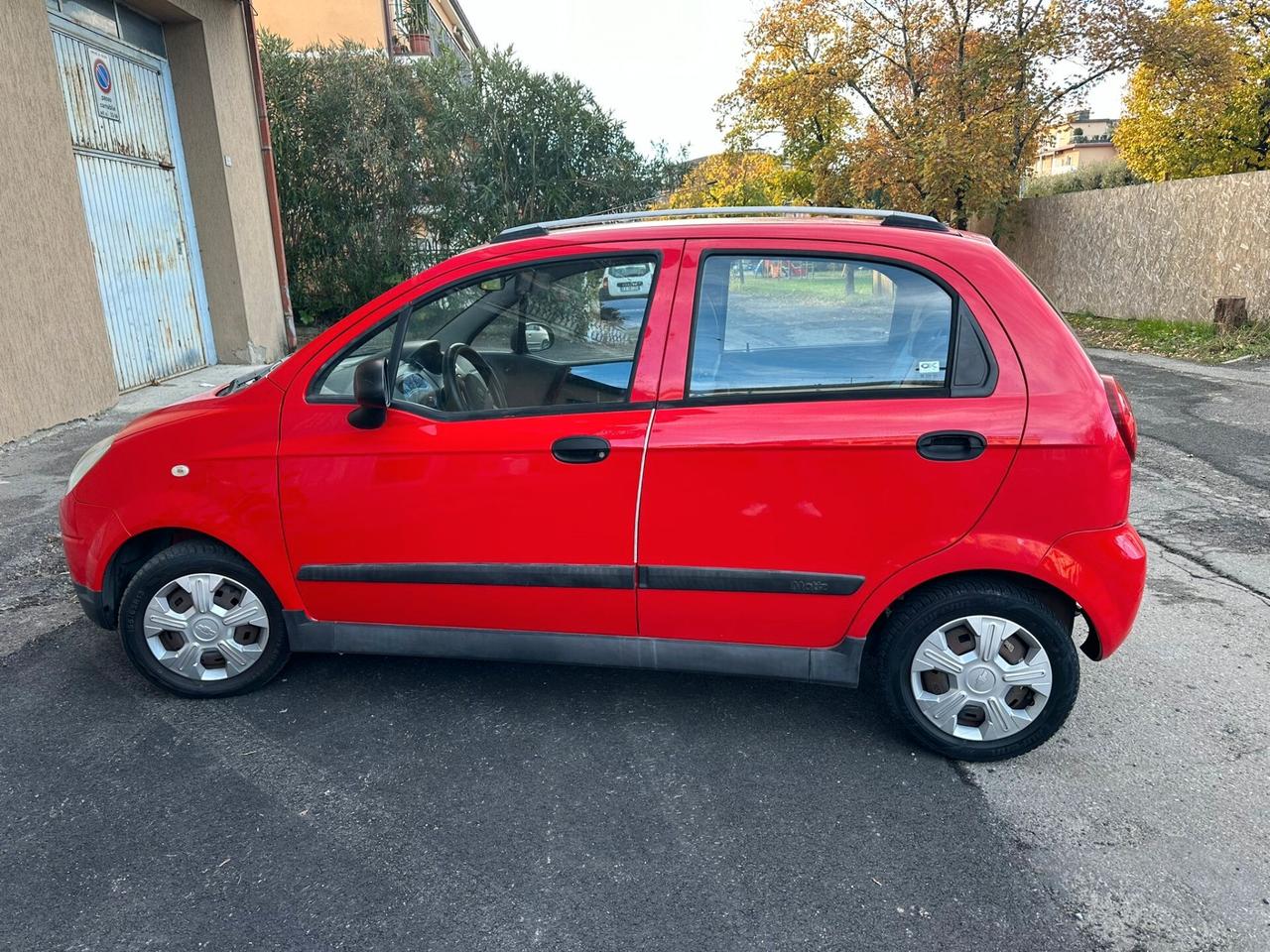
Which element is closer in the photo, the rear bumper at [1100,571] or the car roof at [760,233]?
the rear bumper at [1100,571]

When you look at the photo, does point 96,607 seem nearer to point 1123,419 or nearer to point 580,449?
point 580,449

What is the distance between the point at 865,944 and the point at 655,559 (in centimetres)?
127

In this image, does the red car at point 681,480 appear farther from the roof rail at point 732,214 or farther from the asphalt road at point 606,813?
the asphalt road at point 606,813

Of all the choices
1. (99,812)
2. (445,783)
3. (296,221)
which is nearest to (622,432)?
(445,783)

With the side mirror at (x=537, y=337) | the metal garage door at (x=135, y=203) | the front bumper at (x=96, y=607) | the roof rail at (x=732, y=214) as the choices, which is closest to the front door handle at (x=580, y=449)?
the side mirror at (x=537, y=337)

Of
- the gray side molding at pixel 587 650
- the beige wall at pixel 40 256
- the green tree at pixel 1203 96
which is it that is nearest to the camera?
the gray side molding at pixel 587 650

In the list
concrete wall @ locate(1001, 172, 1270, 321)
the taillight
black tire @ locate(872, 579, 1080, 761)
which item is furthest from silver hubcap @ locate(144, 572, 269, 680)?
concrete wall @ locate(1001, 172, 1270, 321)

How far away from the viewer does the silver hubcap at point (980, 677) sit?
2871mm

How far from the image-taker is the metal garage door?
8.55m

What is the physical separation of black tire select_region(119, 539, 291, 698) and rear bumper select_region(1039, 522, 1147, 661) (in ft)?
8.91

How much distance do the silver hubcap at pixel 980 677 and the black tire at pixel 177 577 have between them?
7.62ft

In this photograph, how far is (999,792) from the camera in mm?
2822

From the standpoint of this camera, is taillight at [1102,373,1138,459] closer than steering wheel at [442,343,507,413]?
Yes

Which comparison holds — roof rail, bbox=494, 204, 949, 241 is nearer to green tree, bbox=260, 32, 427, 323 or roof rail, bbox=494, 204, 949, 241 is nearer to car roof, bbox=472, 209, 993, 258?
car roof, bbox=472, 209, 993, 258
